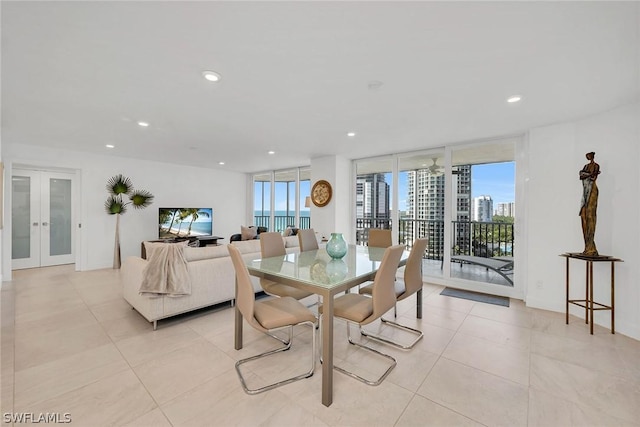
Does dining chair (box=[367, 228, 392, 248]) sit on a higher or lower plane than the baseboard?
higher

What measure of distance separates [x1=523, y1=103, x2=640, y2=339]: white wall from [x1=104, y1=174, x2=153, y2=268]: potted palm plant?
23.9ft

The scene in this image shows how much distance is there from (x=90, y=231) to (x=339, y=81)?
6081mm

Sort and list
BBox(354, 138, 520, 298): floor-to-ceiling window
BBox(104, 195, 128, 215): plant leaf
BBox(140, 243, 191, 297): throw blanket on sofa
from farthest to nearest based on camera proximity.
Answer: BBox(104, 195, 128, 215): plant leaf, BBox(354, 138, 520, 298): floor-to-ceiling window, BBox(140, 243, 191, 297): throw blanket on sofa

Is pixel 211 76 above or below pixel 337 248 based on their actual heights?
Answer: above

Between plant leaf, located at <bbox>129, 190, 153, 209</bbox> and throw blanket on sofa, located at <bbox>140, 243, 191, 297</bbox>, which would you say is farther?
plant leaf, located at <bbox>129, 190, 153, 209</bbox>

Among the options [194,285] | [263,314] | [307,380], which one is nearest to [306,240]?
[194,285]

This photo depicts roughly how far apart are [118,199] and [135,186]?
0.44 metres

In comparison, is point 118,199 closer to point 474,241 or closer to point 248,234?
point 248,234

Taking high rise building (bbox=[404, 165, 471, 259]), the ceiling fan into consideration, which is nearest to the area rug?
high rise building (bbox=[404, 165, 471, 259])

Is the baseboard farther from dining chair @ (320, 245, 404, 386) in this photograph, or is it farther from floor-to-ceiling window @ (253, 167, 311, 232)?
floor-to-ceiling window @ (253, 167, 311, 232)

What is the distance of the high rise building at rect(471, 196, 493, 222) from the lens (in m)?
4.33

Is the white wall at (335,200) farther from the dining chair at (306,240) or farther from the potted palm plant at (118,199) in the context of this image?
the potted palm plant at (118,199)

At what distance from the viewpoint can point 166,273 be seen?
2824 millimetres

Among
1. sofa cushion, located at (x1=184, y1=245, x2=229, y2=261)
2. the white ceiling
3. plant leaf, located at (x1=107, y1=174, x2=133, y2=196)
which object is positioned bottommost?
sofa cushion, located at (x1=184, y1=245, x2=229, y2=261)
